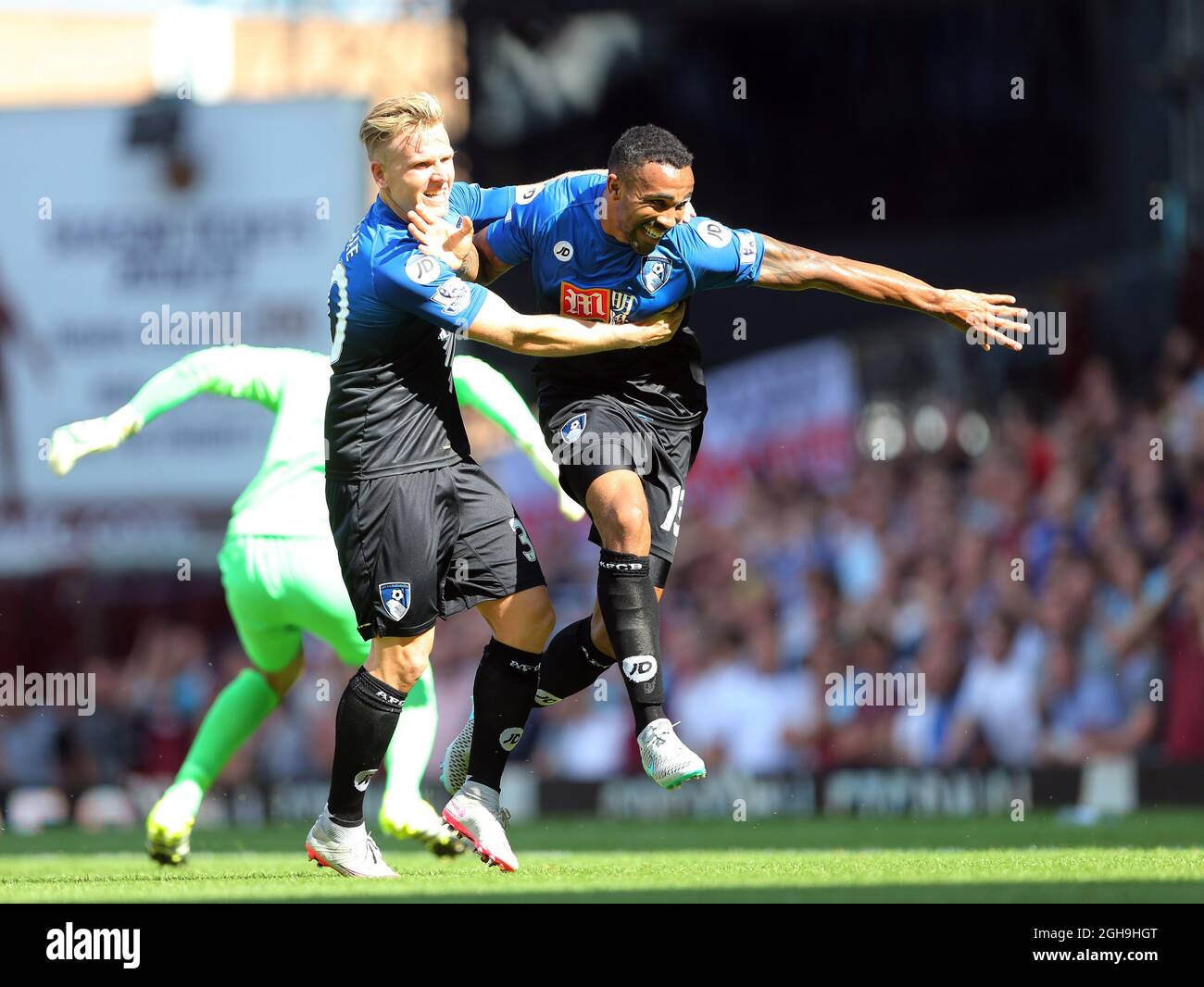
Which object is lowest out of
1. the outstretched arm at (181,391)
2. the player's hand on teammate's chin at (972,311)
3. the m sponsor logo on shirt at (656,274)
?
the outstretched arm at (181,391)

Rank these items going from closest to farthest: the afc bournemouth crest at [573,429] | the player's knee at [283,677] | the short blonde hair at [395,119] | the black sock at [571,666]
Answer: the short blonde hair at [395,119] → the afc bournemouth crest at [573,429] → the black sock at [571,666] → the player's knee at [283,677]

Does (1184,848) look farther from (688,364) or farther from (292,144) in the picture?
(292,144)

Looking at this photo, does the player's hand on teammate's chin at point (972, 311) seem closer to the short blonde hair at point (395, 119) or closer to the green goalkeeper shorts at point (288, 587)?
the short blonde hair at point (395, 119)

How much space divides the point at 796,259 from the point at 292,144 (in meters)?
10.2

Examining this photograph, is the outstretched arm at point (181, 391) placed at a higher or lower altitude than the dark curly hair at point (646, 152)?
lower

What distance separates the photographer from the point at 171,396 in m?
7.65

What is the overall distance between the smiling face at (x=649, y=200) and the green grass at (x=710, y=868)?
7.07ft

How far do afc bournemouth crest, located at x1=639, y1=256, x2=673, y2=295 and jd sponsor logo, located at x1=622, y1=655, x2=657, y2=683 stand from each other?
126cm

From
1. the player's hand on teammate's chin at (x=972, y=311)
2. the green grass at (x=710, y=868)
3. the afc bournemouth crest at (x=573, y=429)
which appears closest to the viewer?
the green grass at (x=710, y=868)

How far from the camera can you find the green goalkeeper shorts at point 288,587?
7.51m

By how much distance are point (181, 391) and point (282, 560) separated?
79cm

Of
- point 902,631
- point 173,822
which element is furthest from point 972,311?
point 902,631

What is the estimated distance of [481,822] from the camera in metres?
6.80

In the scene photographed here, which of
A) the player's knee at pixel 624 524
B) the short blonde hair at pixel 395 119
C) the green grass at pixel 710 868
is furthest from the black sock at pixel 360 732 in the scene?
the short blonde hair at pixel 395 119
